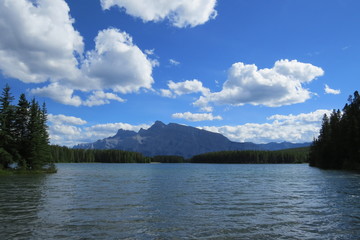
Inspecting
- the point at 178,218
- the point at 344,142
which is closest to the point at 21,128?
the point at 178,218

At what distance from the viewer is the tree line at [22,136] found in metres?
76.3

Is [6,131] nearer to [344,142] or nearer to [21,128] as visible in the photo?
[21,128]

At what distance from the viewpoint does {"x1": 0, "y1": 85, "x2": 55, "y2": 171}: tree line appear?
3004 inches

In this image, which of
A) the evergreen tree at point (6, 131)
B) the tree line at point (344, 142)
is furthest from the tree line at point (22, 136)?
the tree line at point (344, 142)

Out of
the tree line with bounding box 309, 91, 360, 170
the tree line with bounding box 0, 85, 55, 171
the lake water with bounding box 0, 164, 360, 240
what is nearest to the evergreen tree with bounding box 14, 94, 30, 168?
the tree line with bounding box 0, 85, 55, 171

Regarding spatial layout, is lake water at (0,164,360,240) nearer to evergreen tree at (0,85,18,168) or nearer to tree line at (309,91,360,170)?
evergreen tree at (0,85,18,168)

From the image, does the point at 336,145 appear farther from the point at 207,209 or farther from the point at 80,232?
the point at 80,232

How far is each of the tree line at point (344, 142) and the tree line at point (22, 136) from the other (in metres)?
96.3

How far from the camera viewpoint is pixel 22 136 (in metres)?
81.9

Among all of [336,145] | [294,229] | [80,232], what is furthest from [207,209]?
[336,145]

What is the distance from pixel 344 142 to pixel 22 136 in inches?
4113

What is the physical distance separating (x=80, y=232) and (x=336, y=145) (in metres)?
112

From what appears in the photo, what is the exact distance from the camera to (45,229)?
1927cm

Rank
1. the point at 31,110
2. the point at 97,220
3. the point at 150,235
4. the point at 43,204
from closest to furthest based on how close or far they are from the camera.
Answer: the point at 150,235 < the point at 97,220 < the point at 43,204 < the point at 31,110
